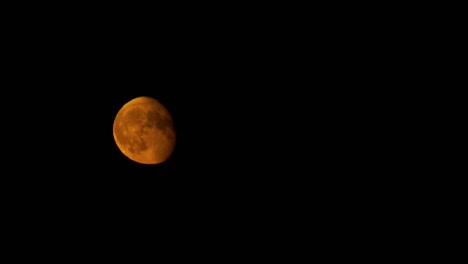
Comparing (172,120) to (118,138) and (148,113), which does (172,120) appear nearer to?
(148,113)

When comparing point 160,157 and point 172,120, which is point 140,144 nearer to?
point 160,157

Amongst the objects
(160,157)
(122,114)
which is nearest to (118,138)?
(122,114)

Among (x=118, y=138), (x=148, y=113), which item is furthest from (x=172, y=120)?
(x=118, y=138)

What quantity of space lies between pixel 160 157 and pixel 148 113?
1.68ft

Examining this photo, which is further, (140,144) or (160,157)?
(160,157)

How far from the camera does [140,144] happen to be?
3191 millimetres

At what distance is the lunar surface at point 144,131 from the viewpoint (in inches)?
126

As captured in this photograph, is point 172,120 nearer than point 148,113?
No

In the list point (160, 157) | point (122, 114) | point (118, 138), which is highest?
point (122, 114)

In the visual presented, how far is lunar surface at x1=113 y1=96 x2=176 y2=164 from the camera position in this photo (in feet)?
10.5

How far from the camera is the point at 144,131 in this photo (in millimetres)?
3188

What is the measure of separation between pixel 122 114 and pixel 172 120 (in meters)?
0.56

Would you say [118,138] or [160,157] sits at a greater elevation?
[118,138]

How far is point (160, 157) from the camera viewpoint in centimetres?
340
